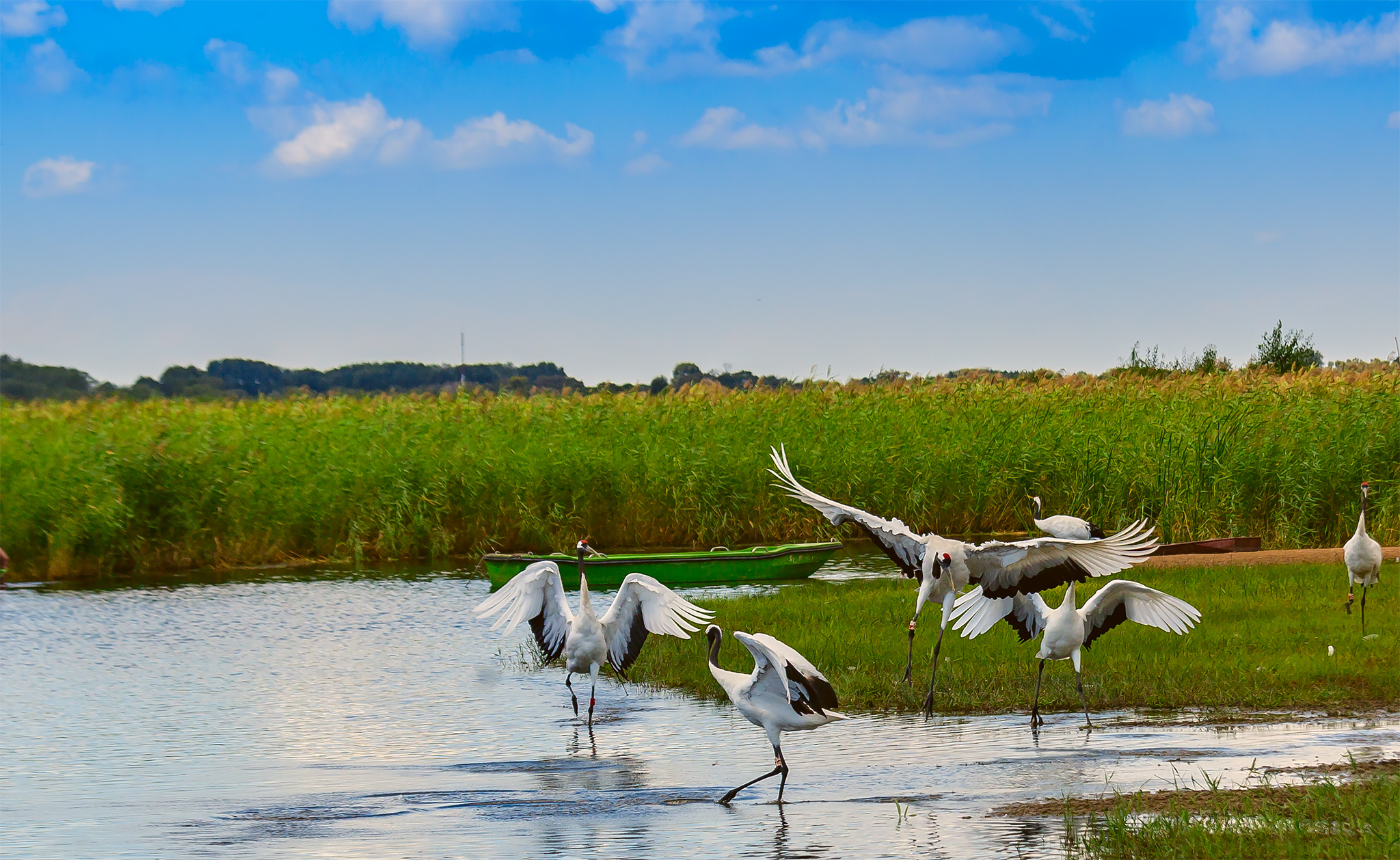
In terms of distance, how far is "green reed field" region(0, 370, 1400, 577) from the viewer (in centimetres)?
2197

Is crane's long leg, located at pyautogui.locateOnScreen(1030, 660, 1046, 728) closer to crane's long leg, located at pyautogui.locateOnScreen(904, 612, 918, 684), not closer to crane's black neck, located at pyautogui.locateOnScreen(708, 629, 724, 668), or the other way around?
crane's long leg, located at pyautogui.locateOnScreen(904, 612, 918, 684)

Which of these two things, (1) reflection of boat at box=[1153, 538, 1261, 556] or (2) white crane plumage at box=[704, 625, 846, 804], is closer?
(2) white crane plumage at box=[704, 625, 846, 804]

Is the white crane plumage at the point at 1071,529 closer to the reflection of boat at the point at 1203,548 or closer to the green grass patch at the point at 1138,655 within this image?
the green grass patch at the point at 1138,655

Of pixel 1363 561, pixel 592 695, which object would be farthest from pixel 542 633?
pixel 1363 561

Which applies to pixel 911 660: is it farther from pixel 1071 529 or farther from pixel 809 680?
pixel 809 680

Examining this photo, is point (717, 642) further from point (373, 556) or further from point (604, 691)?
point (373, 556)

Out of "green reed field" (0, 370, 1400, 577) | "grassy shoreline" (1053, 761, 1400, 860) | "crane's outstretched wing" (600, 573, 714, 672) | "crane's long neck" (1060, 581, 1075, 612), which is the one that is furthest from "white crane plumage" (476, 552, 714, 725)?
"green reed field" (0, 370, 1400, 577)

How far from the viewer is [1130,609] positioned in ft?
37.1

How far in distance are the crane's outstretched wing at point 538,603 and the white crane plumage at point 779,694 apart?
3.25m

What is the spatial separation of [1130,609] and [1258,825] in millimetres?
4236

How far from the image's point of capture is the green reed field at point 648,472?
21969 mm

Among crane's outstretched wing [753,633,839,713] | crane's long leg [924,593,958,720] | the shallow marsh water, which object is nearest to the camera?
the shallow marsh water

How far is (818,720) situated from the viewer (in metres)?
8.87

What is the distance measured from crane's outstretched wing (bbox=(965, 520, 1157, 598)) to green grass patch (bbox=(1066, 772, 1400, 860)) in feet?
9.38
